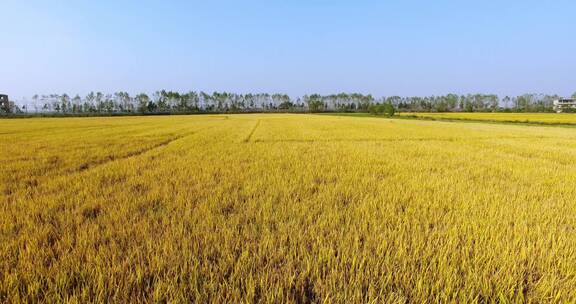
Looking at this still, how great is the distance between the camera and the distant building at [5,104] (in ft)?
350

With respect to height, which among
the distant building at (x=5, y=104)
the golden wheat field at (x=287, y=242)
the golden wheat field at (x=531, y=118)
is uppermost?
the distant building at (x=5, y=104)

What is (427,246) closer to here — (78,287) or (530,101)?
(78,287)

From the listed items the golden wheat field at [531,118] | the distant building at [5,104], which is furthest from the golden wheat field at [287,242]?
the distant building at [5,104]

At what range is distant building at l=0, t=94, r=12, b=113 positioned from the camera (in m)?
107

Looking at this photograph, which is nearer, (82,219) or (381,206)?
(82,219)

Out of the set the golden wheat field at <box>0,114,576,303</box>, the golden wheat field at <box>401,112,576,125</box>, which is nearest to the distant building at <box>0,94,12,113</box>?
the golden wheat field at <box>0,114,576,303</box>

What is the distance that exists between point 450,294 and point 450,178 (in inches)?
176

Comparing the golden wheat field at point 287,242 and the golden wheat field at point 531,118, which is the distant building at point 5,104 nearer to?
the golden wheat field at point 287,242

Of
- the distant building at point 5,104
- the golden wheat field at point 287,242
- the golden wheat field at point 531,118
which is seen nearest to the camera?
the golden wheat field at point 287,242

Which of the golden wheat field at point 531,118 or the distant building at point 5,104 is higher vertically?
the distant building at point 5,104

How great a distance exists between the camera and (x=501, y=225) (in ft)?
9.82

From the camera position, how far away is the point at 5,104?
4348 inches

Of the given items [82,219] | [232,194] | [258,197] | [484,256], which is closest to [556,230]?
[484,256]

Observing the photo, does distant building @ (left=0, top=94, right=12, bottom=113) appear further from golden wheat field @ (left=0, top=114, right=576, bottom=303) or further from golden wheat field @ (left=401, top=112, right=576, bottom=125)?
golden wheat field @ (left=401, top=112, right=576, bottom=125)
